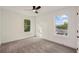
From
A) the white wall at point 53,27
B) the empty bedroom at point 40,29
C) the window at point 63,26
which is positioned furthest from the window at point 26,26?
the window at point 63,26

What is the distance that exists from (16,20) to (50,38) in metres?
2.19

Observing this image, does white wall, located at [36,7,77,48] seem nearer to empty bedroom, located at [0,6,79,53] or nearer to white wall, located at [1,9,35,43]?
empty bedroom, located at [0,6,79,53]

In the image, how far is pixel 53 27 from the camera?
443 centimetres

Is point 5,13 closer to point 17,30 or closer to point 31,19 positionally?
point 17,30

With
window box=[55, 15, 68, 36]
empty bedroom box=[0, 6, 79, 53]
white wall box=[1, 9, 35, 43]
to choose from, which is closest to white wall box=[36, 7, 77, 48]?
empty bedroom box=[0, 6, 79, 53]

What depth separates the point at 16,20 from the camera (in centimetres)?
456

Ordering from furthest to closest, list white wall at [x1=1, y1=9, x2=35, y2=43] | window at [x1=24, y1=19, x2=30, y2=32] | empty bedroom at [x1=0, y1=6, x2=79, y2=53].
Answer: white wall at [x1=1, y1=9, x2=35, y2=43] → window at [x1=24, y1=19, x2=30, y2=32] → empty bedroom at [x1=0, y1=6, x2=79, y2=53]

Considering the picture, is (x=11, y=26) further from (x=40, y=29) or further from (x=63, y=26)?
(x=63, y=26)

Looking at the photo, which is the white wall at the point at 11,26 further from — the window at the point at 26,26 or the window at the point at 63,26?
the window at the point at 63,26

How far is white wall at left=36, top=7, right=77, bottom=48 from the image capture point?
359 cm

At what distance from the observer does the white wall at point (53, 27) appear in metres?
3.59

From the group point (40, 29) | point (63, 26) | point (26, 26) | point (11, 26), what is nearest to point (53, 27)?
point (63, 26)
